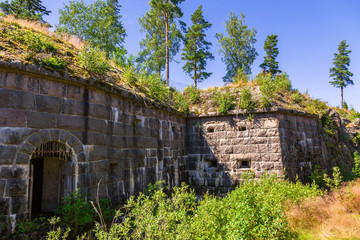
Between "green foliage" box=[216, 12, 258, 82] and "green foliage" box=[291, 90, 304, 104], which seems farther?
"green foliage" box=[216, 12, 258, 82]

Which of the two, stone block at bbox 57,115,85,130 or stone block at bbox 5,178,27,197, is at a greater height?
stone block at bbox 57,115,85,130

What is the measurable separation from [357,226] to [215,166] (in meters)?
5.93

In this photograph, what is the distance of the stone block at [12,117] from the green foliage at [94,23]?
2104 centimetres

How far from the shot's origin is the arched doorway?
5.35 meters

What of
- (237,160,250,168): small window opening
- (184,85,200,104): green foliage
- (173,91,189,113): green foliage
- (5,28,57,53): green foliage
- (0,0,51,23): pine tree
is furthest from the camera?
(0,0,51,23): pine tree

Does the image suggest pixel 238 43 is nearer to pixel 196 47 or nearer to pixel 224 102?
pixel 196 47

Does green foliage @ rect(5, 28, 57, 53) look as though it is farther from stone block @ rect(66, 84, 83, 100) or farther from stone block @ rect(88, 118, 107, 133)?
stone block @ rect(88, 118, 107, 133)

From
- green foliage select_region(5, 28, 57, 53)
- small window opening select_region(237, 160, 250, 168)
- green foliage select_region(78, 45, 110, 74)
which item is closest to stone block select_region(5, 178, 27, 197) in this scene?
green foliage select_region(5, 28, 57, 53)

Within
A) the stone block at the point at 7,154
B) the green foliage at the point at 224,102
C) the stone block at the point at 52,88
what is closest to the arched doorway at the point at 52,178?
the stone block at the point at 7,154

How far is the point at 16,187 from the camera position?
440 cm

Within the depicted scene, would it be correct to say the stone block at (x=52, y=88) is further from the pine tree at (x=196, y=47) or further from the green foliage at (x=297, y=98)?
the pine tree at (x=196, y=47)

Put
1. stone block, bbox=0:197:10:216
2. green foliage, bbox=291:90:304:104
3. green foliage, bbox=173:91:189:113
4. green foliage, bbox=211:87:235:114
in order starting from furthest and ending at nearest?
green foliage, bbox=291:90:304:104 → green foliage, bbox=173:91:189:113 → green foliage, bbox=211:87:235:114 → stone block, bbox=0:197:10:216

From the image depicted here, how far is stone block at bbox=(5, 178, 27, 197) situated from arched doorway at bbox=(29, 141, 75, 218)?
81 centimetres

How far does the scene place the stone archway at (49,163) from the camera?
4.69 meters
